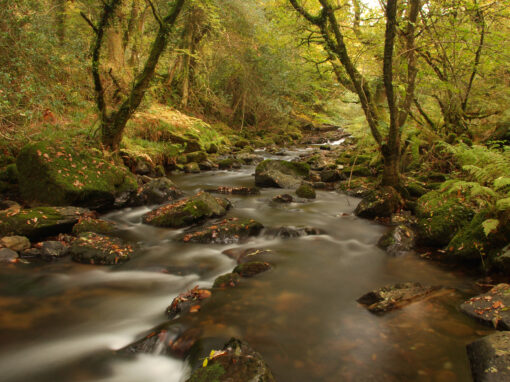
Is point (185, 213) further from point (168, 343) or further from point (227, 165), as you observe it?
point (227, 165)

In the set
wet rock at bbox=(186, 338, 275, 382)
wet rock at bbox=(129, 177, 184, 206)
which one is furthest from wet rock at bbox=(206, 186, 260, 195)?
wet rock at bbox=(186, 338, 275, 382)

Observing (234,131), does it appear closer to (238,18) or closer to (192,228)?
(238,18)

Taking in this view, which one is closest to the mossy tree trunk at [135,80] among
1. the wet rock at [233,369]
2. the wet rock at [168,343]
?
the wet rock at [168,343]

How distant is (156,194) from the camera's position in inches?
296

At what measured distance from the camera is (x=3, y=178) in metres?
6.80

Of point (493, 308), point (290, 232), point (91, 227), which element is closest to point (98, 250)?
point (91, 227)

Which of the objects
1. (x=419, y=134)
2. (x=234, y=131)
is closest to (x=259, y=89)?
(x=234, y=131)

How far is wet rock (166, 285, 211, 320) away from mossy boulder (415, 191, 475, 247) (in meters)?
3.50

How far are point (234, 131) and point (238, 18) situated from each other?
627cm

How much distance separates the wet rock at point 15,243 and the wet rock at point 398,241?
548cm

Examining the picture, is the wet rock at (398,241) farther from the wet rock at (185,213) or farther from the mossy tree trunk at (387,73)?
the wet rock at (185,213)

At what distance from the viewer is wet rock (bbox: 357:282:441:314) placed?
3.30 m

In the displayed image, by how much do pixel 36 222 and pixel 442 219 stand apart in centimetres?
628

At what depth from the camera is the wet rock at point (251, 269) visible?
418 centimetres
